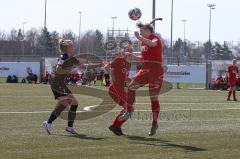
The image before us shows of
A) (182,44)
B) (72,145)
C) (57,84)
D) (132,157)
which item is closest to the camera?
(132,157)

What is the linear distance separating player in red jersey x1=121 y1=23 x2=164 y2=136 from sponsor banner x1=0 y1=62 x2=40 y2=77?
42.8 metres

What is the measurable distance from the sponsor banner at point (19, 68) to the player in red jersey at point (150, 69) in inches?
1686

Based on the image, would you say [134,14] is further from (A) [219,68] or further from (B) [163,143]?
(A) [219,68]

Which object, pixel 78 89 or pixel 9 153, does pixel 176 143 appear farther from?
pixel 78 89

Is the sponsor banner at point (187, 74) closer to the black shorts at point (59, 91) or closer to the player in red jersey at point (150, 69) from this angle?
the player in red jersey at point (150, 69)

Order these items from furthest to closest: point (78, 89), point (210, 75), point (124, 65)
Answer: point (210, 75) → point (78, 89) → point (124, 65)

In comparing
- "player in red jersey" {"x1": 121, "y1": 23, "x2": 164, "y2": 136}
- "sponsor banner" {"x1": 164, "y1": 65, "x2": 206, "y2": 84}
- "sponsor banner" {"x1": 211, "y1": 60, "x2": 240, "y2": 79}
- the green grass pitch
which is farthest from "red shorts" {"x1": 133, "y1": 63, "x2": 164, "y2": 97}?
"sponsor banner" {"x1": 211, "y1": 60, "x2": 240, "y2": 79}

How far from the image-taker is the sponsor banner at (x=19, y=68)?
182ft

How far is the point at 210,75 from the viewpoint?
47.6 meters

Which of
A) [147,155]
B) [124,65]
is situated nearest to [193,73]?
[124,65]

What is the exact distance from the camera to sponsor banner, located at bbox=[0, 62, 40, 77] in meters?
55.4

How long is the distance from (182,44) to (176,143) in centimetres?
6425

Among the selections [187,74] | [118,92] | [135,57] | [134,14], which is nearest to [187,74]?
[187,74]

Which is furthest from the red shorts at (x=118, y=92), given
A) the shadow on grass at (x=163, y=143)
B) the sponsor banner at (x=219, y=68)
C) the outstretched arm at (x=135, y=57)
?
the sponsor banner at (x=219, y=68)
